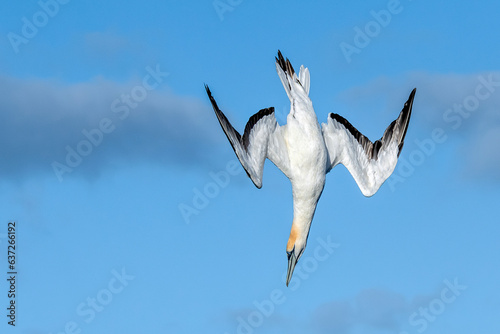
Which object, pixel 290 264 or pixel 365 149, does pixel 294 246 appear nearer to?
pixel 290 264

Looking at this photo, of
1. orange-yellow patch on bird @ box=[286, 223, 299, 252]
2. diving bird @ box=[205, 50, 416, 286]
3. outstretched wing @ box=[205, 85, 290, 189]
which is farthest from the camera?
orange-yellow patch on bird @ box=[286, 223, 299, 252]

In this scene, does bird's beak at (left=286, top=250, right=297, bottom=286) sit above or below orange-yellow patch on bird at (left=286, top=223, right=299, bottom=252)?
below

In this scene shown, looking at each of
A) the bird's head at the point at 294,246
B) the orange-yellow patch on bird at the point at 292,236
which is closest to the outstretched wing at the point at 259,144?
the orange-yellow patch on bird at the point at 292,236

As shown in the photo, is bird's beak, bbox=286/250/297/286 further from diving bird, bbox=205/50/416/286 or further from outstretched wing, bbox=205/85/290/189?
outstretched wing, bbox=205/85/290/189

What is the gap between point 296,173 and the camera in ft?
85.9

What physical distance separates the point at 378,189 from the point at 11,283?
11668 millimetres

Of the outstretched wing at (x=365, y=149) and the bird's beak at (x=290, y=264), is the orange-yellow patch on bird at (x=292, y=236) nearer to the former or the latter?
the bird's beak at (x=290, y=264)

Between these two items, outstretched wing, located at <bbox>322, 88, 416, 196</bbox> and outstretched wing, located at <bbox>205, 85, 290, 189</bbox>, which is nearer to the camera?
outstretched wing, located at <bbox>205, 85, 290, 189</bbox>

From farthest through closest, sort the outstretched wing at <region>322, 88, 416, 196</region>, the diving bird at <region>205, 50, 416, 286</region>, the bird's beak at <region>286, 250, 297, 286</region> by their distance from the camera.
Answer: the outstretched wing at <region>322, 88, 416, 196</region> → the bird's beak at <region>286, 250, 297, 286</region> → the diving bird at <region>205, 50, 416, 286</region>

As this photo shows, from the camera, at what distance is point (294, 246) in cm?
2753

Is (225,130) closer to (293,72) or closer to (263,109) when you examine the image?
(263,109)

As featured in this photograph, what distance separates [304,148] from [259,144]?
1.18 m

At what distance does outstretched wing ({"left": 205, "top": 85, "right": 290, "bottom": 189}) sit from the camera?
81.7 ft

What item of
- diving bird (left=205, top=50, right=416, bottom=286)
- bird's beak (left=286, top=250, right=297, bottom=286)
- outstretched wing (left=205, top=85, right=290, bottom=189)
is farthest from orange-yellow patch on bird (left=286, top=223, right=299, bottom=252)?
outstretched wing (left=205, top=85, right=290, bottom=189)
